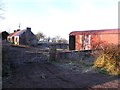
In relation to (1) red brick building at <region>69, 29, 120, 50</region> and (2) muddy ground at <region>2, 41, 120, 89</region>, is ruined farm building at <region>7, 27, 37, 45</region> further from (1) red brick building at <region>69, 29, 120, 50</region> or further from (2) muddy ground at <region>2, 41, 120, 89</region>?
(2) muddy ground at <region>2, 41, 120, 89</region>

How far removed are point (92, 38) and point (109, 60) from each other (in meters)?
16.4

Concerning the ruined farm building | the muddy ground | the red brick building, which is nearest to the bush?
the muddy ground

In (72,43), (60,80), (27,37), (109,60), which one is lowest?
(60,80)

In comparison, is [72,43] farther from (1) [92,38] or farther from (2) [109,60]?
(2) [109,60]

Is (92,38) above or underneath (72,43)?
above

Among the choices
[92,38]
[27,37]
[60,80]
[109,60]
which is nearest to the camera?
[60,80]

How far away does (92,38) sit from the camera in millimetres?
33156

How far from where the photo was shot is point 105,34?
31016mm

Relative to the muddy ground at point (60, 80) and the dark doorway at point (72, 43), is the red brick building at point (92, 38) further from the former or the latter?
the muddy ground at point (60, 80)

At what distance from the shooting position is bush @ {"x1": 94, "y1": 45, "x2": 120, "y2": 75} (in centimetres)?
1606

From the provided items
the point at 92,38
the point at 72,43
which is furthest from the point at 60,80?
the point at 72,43

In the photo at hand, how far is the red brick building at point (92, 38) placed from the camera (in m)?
30.0

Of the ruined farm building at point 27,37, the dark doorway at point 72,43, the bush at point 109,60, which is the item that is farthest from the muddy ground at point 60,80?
the ruined farm building at point 27,37

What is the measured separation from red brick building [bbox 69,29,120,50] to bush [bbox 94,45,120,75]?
10.9 meters
